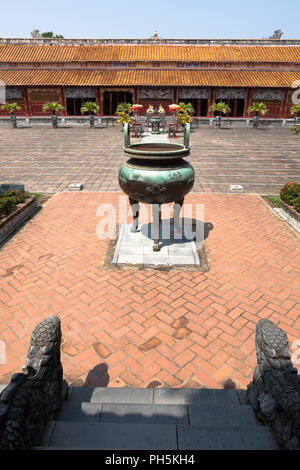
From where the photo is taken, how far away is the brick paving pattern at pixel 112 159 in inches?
378

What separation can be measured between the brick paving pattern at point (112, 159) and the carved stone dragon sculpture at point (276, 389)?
694 centimetres

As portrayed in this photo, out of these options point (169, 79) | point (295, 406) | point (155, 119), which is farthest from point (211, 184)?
point (169, 79)

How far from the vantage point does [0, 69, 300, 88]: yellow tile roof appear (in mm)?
24547

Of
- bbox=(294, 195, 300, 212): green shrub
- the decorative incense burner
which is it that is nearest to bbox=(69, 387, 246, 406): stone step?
the decorative incense burner

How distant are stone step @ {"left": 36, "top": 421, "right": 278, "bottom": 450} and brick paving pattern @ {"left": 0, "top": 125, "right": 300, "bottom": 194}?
737cm

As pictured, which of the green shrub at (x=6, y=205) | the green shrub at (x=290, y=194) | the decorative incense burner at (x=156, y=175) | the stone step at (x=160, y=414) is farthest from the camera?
the green shrub at (x=290, y=194)

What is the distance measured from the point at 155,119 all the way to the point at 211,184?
13.0 m

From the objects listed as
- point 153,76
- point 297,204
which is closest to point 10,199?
point 297,204

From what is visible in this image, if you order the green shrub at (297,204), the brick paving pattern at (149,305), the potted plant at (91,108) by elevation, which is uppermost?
the potted plant at (91,108)

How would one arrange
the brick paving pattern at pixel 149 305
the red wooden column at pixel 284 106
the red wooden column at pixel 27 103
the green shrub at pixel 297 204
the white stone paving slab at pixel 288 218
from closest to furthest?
the brick paving pattern at pixel 149 305 < the white stone paving slab at pixel 288 218 < the green shrub at pixel 297 204 < the red wooden column at pixel 284 106 < the red wooden column at pixel 27 103

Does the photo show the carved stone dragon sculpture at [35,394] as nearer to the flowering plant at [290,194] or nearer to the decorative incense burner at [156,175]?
the decorative incense burner at [156,175]

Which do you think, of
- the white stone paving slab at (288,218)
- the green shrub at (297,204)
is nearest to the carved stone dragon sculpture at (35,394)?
the white stone paving slab at (288,218)

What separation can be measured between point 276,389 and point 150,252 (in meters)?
3.37

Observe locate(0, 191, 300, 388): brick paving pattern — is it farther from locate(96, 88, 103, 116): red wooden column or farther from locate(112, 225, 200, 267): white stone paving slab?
locate(96, 88, 103, 116): red wooden column
